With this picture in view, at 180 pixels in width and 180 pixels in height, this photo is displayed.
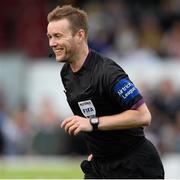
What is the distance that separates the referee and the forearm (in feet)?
0.35

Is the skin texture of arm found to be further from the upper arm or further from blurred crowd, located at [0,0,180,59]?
blurred crowd, located at [0,0,180,59]

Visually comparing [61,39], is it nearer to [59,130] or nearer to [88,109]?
[88,109]

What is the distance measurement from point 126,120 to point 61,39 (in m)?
0.95

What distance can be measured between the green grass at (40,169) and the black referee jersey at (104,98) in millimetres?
6037

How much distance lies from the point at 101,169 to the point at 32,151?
933 cm

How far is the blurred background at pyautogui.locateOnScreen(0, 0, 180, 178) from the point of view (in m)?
17.2

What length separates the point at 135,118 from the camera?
25.0 ft

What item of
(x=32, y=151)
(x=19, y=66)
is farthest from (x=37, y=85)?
(x=32, y=151)

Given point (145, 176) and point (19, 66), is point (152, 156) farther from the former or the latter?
point (19, 66)

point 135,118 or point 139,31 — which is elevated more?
point 135,118

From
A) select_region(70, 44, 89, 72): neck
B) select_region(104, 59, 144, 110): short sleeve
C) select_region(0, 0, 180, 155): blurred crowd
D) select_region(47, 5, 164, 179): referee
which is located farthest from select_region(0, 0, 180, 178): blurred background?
select_region(104, 59, 144, 110): short sleeve

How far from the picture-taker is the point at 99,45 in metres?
19.5

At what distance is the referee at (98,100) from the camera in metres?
7.89

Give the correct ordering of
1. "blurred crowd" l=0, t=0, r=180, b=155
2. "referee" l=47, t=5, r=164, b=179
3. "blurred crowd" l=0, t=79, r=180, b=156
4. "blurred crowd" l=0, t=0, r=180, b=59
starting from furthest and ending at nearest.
→ "blurred crowd" l=0, t=0, r=180, b=59
"blurred crowd" l=0, t=0, r=180, b=155
"blurred crowd" l=0, t=79, r=180, b=156
"referee" l=47, t=5, r=164, b=179
